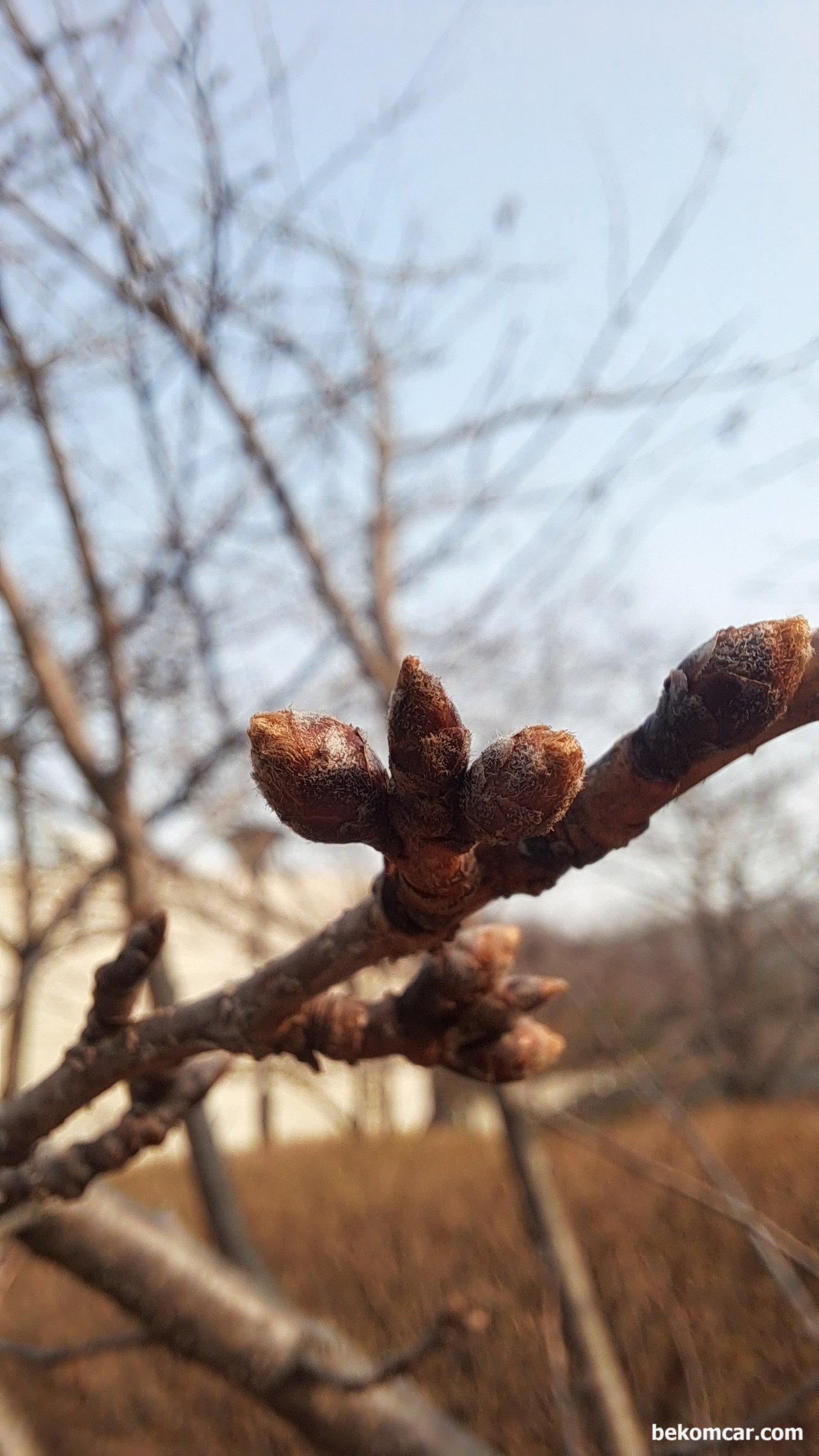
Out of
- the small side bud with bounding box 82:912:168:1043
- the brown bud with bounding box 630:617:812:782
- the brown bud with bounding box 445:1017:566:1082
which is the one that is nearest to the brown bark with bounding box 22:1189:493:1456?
the small side bud with bounding box 82:912:168:1043

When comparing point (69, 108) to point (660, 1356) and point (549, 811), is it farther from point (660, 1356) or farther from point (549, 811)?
point (660, 1356)

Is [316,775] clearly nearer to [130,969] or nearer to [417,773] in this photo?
[417,773]

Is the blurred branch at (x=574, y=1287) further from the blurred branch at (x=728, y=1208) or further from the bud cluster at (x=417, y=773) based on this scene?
the bud cluster at (x=417, y=773)

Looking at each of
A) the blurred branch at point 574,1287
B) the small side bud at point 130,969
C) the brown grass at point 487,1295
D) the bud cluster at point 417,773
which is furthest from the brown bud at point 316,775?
the blurred branch at point 574,1287

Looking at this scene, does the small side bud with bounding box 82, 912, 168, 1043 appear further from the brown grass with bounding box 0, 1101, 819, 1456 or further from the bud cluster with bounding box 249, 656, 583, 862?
the brown grass with bounding box 0, 1101, 819, 1456

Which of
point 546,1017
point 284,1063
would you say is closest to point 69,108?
point 284,1063

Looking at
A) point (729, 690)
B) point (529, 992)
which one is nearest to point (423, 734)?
point (729, 690)
